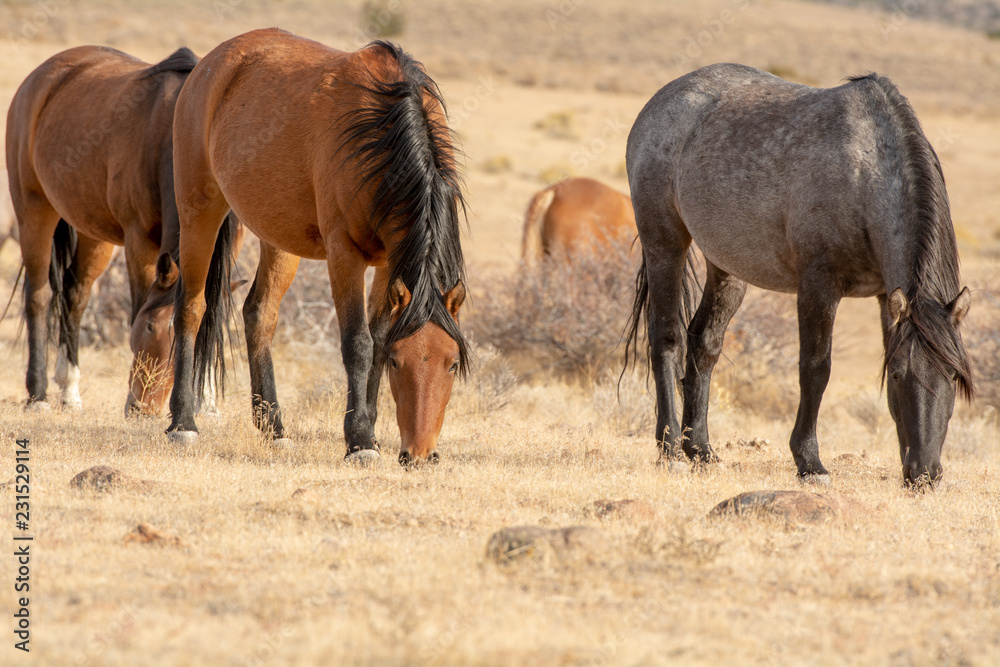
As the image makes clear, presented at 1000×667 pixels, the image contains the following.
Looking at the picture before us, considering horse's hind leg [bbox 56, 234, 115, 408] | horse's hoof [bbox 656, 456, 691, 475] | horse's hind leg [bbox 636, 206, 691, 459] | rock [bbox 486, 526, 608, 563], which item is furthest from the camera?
horse's hind leg [bbox 56, 234, 115, 408]

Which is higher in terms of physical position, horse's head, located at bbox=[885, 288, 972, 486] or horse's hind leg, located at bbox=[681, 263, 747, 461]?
horse's head, located at bbox=[885, 288, 972, 486]

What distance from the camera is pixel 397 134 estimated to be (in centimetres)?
529

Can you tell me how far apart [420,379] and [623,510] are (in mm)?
1205

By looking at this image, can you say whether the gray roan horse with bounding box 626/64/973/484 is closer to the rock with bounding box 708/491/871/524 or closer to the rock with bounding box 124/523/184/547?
the rock with bounding box 708/491/871/524

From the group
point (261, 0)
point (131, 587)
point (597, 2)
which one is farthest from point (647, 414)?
point (597, 2)

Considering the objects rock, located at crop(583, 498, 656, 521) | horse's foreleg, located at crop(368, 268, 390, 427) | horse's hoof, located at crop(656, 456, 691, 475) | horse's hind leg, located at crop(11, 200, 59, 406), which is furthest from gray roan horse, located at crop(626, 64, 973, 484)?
horse's hind leg, located at crop(11, 200, 59, 406)

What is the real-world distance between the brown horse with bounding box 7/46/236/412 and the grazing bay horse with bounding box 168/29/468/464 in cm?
57

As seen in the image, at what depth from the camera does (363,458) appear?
213 inches

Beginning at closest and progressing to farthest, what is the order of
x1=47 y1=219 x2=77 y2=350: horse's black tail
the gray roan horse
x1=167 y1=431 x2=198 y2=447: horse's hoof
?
the gray roan horse → x1=167 y1=431 x2=198 y2=447: horse's hoof → x1=47 y1=219 x2=77 y2=350: horse's black tail

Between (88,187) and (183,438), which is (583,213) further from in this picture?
(183,438)

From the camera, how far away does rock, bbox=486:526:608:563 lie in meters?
3.55

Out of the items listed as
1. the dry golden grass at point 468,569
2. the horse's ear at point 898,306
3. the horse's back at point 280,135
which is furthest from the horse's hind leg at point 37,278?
the horse's ear at point 898,306

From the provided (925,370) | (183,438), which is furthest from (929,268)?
(183,438)

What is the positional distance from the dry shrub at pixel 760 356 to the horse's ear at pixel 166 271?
5980 millimetres
